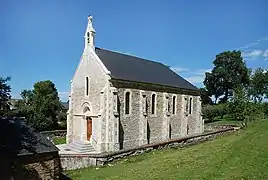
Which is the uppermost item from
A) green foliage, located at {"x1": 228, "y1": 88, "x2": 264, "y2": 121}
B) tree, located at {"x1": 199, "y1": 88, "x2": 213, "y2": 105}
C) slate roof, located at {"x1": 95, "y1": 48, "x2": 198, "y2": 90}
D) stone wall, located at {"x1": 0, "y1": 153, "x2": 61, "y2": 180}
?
slate roof, located at {"x1": 95, "y1": 48, "x2": 198, "y2": 90}

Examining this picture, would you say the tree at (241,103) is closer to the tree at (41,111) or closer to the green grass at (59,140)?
the green grass at (59,140)

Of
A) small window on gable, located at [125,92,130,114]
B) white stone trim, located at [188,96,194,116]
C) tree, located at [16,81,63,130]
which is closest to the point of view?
small window on gable, located at [125,92,130,114]

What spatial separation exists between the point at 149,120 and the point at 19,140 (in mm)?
18806

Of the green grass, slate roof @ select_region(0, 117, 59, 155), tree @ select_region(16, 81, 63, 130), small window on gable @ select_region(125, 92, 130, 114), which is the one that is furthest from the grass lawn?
tree @ select_region(16, 81, 63, 130)

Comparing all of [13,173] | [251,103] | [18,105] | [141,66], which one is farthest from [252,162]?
[18,105]

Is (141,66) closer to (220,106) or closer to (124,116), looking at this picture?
(124,116)

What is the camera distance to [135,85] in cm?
3069

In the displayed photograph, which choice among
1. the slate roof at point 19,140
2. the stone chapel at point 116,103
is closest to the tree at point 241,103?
the stone chapel at point 116,103

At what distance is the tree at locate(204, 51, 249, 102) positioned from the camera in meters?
73.6

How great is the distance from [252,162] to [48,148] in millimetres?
10717

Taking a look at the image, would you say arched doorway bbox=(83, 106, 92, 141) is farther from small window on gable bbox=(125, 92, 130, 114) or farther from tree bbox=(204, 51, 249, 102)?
tree bbox=(204, 51, 249, 102)

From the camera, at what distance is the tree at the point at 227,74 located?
7362 cm

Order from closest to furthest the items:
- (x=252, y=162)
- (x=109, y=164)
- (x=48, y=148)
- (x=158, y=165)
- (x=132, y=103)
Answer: (x=252, y=162)
(x=48, y=148)
(x=158, y=165)
(x=109, y=164)
(x=132, y=103)

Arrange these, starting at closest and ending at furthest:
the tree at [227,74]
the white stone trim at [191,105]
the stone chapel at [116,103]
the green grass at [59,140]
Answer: the stone chapel at [116,103]
the green grass at [59,140]
the white stone trim at [191,105]
the tree at [227,74]
